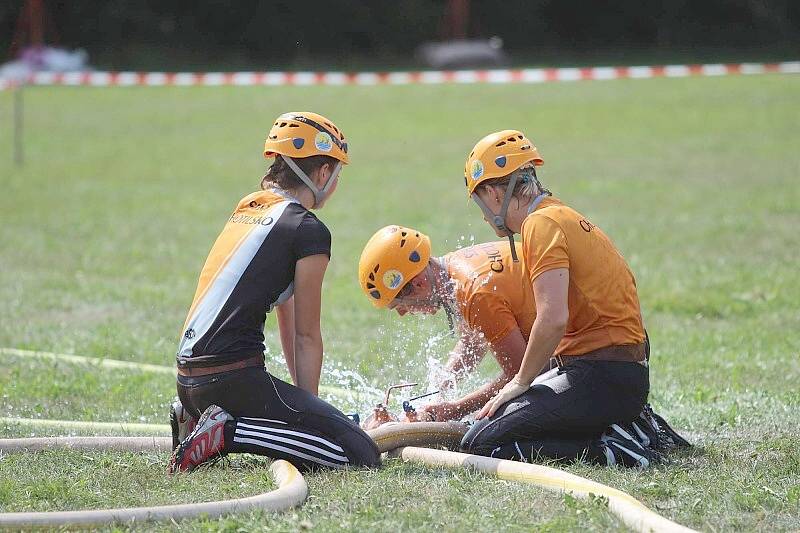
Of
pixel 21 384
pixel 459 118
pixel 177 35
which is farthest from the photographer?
pixel 177 35

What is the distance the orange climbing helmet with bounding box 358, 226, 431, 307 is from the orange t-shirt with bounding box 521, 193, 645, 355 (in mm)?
740

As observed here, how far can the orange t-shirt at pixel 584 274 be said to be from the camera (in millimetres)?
5555

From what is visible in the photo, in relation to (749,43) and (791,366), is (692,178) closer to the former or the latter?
(791,366)

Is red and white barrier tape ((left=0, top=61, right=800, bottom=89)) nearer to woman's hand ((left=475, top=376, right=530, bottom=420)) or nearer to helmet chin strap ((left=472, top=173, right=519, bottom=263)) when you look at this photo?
helmet chin strap ((left=472, top=173, right=519, bottom=263))

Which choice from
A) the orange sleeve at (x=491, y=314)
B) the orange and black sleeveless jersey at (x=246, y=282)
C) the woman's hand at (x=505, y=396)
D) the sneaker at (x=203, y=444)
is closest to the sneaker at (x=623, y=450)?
the woman's hand at (x=505, y=396)

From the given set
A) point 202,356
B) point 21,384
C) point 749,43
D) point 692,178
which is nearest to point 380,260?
point 202,356

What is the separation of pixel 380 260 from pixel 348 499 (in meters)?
1.56

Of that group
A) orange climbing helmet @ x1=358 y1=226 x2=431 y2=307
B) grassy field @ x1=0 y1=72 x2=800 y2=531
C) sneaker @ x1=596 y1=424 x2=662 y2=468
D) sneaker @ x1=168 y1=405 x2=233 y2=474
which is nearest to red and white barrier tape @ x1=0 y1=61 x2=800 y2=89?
grassy field @ x1=0 y1=72 x2=800 y2=531

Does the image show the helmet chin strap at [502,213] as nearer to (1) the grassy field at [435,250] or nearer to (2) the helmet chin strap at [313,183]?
(2) the helmet chin strap at [313,183]

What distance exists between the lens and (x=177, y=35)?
133ft

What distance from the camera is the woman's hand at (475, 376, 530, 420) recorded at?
583 cm

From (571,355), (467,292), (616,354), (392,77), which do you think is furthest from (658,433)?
(392,77)

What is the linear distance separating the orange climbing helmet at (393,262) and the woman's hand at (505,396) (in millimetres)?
792

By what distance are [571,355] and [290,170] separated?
5.57 feet
